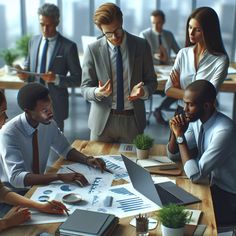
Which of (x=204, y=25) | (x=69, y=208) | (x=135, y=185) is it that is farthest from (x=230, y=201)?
(x=204, y=25)

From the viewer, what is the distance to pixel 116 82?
123 inches

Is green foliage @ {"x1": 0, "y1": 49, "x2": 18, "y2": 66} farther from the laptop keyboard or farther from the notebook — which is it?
the notebook

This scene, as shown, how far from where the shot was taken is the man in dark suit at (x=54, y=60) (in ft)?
13.1

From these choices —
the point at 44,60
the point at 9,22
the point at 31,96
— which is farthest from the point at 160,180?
the point at 9,22

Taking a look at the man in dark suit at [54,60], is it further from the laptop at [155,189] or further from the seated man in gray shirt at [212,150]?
the laptop at [155,189]

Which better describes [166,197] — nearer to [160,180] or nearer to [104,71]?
[160,180]

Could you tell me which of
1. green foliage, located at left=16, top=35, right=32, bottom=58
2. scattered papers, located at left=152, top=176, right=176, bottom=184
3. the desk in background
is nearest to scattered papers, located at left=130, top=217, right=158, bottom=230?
scattered papers, located at left=152, top=176, right=176, bottom=184

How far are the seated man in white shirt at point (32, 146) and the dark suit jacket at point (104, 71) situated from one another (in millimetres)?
374

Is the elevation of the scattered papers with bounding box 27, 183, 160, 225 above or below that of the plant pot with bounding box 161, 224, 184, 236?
below

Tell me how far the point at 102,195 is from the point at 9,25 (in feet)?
18.8

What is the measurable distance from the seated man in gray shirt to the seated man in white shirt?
53 centimetres

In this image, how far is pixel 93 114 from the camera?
3.18 metres

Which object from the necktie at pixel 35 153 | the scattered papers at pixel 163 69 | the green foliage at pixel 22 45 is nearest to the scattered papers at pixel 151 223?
the necktie at pixel 35 153

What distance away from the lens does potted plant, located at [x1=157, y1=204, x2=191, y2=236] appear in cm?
185
